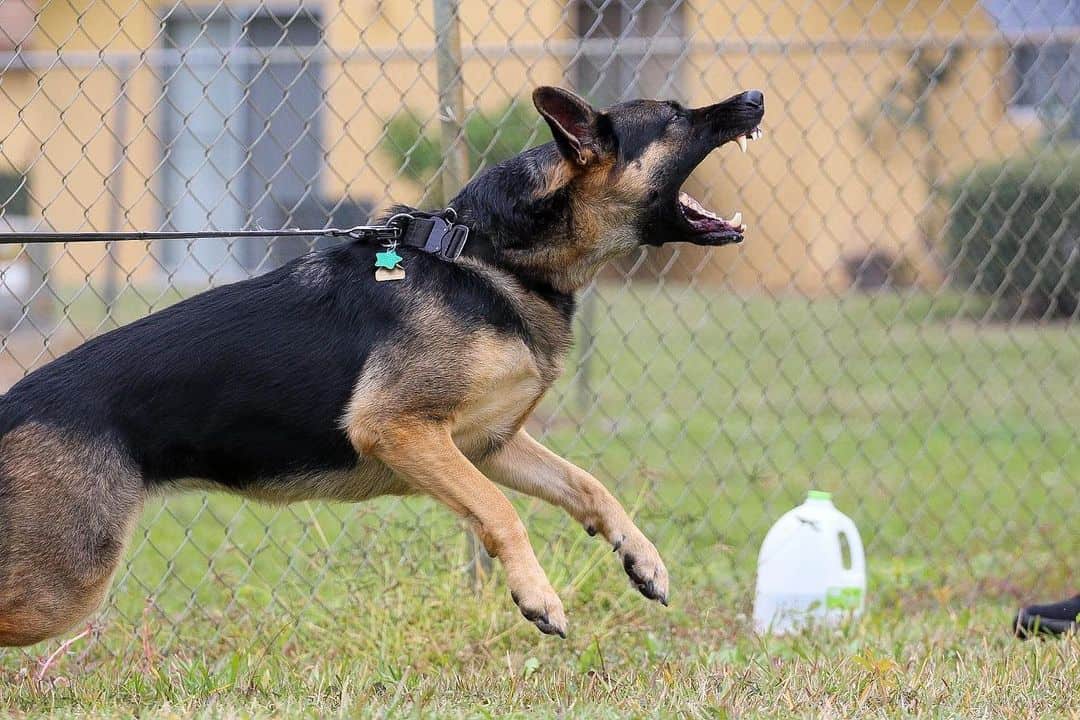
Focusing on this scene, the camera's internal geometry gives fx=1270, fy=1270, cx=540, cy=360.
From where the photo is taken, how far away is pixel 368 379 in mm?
3279

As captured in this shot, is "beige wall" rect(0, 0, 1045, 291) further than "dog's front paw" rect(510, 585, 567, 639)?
Yes

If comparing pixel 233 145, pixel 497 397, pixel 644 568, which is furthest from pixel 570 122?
pixel 233 145

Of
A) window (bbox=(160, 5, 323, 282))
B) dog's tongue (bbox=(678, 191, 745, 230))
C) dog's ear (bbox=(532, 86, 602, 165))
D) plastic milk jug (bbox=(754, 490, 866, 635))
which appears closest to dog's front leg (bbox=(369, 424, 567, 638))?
dog's ear (bbox=(532, 86, 602, 165))

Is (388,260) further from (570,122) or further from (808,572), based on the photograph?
(808,572)

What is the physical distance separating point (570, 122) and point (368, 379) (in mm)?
895

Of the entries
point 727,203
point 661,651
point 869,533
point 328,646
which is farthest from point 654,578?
point 727,203

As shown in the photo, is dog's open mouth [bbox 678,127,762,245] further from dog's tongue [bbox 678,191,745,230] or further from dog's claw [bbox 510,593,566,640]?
dog's claw [bbox 510,593,566,640]

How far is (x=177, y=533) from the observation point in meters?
5.84

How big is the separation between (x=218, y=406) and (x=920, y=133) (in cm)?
1105

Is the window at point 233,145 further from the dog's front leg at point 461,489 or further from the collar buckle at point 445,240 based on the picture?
the dog's front leg at point 461,489

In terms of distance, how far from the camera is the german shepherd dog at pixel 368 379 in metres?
3.13

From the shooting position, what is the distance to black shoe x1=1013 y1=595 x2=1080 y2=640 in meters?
4.09

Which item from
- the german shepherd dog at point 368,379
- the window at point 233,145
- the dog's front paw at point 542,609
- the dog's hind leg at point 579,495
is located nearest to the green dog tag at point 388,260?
the german shepherd dog at point 368,379

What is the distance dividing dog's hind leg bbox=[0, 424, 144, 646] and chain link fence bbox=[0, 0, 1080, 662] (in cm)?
80
